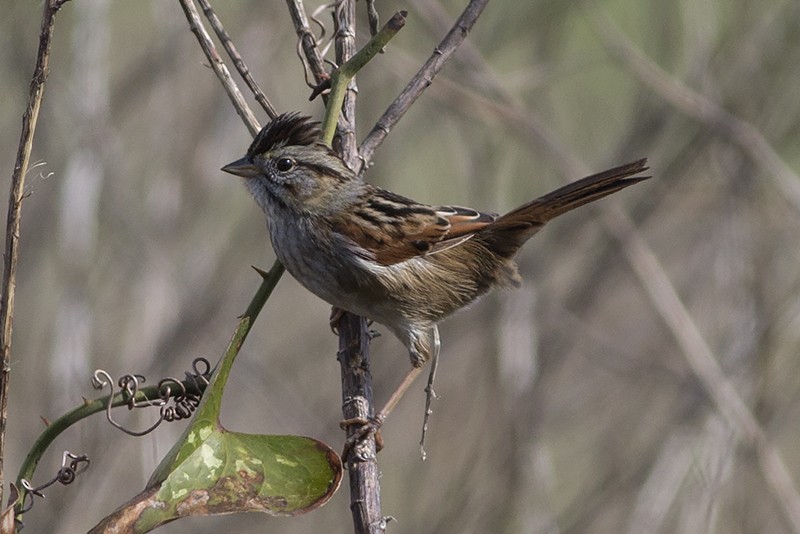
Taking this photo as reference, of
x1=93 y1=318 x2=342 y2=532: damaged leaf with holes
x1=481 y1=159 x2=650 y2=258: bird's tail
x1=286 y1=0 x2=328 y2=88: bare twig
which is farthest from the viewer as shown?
x1=481 y1=159 x2=650 y2=258: bird's tail

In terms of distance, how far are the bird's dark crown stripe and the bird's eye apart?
0.07 m

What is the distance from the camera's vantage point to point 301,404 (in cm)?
409

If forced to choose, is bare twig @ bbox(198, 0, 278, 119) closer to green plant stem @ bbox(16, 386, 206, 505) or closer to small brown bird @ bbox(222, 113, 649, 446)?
small brown bird @ bbox(222, 113, 649, 446)

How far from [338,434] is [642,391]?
4.12 feet

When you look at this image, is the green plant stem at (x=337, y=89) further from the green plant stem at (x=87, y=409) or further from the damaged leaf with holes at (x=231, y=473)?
the damaged leaf with holes at (x=231, y=473)

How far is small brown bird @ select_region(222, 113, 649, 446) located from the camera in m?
2.69

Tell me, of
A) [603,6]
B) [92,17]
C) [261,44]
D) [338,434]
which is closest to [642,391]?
[338,434]

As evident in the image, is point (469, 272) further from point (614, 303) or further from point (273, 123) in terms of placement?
point (614, 303)

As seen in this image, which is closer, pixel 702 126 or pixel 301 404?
pixel 702 126

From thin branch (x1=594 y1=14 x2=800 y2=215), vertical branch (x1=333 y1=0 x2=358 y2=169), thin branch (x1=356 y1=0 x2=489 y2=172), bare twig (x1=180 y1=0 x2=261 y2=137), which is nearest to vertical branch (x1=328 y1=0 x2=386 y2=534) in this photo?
vertical branch (x1=333 y1=0 x2=358 y2=169)

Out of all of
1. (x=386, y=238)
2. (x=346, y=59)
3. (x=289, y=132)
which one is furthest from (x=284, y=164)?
(x=346, y=59)

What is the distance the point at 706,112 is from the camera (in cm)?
342

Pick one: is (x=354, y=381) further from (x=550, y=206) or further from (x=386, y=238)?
(x=550, y=206)

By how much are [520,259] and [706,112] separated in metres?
0.92
